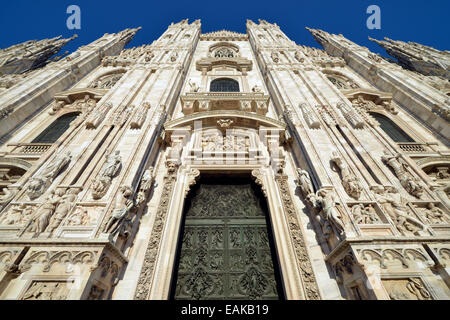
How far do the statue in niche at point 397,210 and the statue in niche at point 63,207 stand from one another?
803cm

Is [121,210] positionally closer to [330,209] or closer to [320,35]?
[330,209]

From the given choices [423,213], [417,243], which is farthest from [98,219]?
[423,213]

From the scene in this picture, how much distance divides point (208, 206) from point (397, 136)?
390 inches

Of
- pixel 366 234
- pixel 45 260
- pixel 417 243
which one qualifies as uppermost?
pixel 366 234

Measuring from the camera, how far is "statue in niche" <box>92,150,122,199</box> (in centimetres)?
513

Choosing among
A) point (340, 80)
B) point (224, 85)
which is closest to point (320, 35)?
point (340, 80)

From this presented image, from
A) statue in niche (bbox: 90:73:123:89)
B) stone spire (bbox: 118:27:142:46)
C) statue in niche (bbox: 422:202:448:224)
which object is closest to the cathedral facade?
statue in niche (bbox: 422:202:448:224)

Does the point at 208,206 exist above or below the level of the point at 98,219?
above

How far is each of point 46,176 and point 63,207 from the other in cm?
136

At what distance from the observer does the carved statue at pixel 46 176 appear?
505 centimetres
